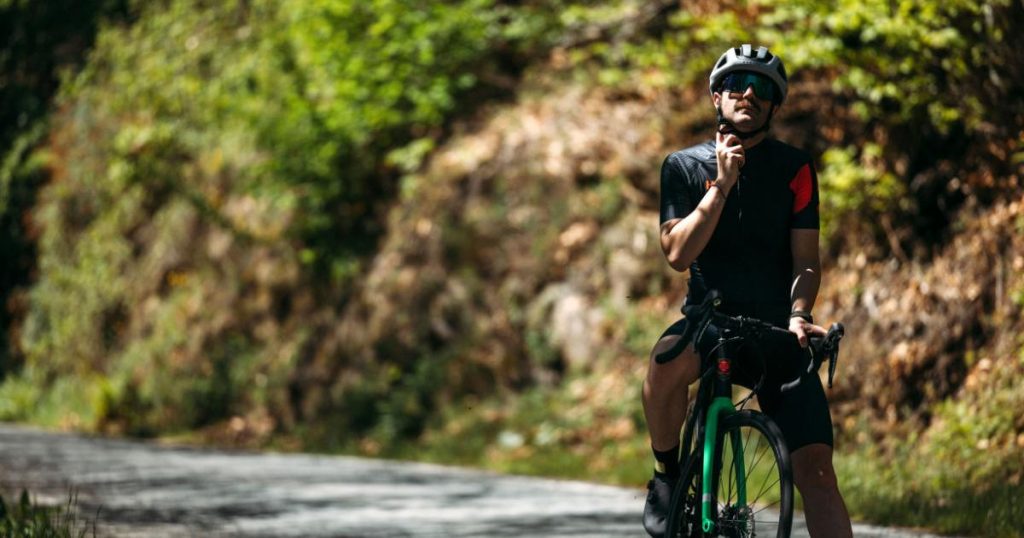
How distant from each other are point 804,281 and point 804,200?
297 millimetres

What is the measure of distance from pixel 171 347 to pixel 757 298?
17.9 metres

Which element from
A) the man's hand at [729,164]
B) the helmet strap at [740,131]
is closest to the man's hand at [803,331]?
the man's hand at [729,164]

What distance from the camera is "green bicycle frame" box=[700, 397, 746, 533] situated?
5867 millimetres

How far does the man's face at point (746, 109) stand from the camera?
5.91 metres

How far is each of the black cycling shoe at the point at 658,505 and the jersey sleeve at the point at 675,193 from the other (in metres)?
0.98

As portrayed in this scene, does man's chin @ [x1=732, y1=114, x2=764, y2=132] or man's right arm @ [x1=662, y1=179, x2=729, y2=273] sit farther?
man's chin @ [x1=732, y1=114, x2=764, y2=132]

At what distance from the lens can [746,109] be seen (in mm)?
5922

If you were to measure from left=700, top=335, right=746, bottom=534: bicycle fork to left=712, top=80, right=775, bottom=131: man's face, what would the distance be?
0.74 meters

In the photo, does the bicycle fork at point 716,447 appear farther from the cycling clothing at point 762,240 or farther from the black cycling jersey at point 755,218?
the black cycling jersey at point 755,218

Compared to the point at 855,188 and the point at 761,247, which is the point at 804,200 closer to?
the point at 761,247

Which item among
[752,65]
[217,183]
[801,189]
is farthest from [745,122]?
[217,183]

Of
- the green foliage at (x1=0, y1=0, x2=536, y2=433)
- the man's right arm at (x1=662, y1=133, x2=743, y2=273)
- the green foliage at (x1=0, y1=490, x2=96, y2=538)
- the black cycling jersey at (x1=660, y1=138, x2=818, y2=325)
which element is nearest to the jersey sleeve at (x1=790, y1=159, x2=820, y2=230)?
the black cycling jersey at (x1=660, y1=138, x2=818, y2=325)

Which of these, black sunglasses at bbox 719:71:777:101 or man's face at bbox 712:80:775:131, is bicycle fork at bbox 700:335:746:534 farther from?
black sunglasses at bbox 719:71:777:101

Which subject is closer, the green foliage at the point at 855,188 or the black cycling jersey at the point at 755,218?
the black cycling jersey at the point at 755,218
